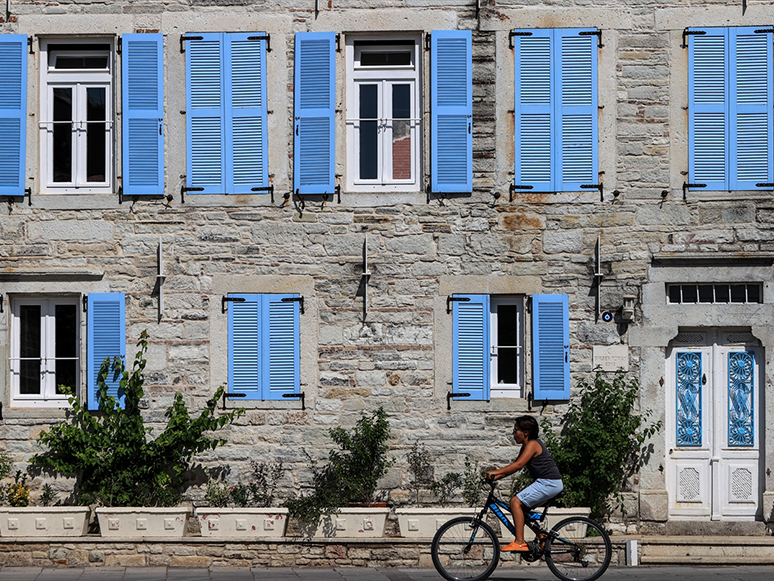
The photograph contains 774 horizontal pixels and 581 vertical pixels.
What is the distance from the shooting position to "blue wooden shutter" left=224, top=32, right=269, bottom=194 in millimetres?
10047

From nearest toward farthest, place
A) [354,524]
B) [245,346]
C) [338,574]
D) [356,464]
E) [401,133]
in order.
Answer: [338,574] < [354,524] < [356,464] < [245,346] < [401,133]

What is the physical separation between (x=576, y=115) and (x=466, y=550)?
500 centimetres

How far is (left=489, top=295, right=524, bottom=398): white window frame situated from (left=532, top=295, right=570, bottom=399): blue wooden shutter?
20 cm

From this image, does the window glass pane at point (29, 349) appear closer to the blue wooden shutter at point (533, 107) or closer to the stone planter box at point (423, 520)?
the stone planter box at point (423, 520)

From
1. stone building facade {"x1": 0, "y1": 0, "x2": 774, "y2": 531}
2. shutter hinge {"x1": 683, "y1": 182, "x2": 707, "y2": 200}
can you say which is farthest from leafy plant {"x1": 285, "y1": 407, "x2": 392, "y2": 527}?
shutter hinge {"x1": 683, "y1": 182, "x2": 707, "y2": 200}

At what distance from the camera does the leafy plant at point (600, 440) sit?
941 centimetres

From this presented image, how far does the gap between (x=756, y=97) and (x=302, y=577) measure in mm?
6934

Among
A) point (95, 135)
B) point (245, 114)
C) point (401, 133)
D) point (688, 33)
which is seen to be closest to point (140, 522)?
point (95, 135)

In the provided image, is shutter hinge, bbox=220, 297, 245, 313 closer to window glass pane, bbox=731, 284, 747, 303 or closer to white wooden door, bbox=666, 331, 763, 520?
white wooden door, bbox=666, 331, 763, 520

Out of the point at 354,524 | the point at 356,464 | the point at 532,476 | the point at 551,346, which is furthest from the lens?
the point at 551,346

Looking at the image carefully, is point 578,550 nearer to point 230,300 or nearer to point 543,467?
point 543,467

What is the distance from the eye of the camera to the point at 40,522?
360 inches

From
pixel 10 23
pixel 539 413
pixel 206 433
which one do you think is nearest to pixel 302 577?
pixel 206 433

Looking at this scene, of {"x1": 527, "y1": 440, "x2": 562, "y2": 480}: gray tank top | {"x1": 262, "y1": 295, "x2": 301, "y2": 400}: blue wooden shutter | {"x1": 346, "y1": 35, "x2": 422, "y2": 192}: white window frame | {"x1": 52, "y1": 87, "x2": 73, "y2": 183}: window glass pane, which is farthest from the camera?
{"x1": 52, "y1": 87, "x2": 73, "y2": 183}: window glass pane
